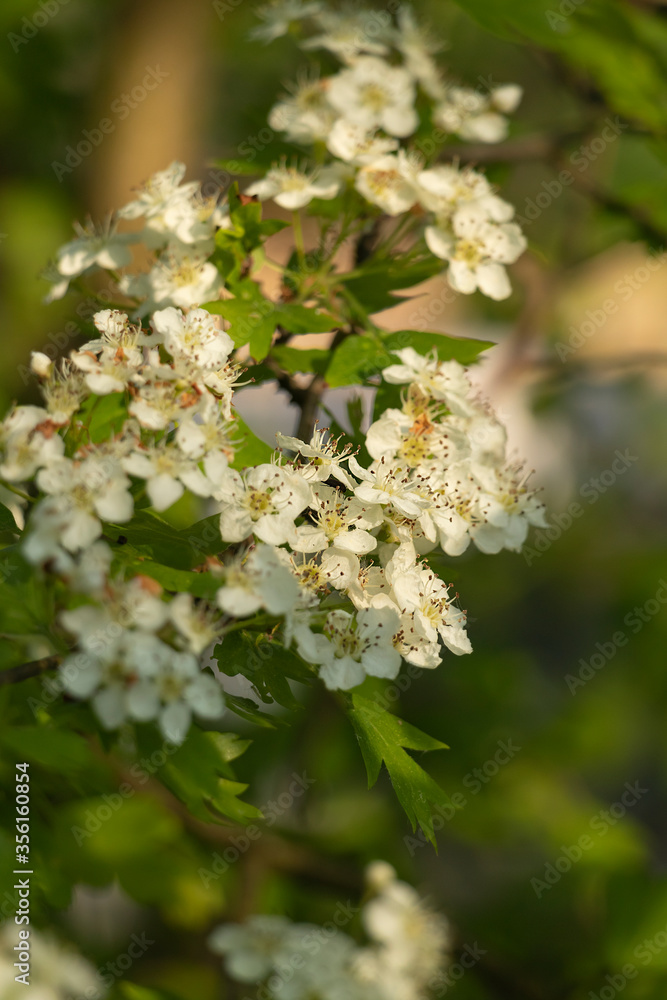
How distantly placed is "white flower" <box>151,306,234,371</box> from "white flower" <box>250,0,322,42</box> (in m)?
1.01

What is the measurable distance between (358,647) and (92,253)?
898mm

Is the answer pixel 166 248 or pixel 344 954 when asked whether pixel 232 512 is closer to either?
pixel 166 248

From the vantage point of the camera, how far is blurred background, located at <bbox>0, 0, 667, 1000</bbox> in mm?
2186

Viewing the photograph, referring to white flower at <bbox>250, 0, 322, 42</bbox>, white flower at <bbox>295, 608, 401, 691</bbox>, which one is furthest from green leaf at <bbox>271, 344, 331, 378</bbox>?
white flower at <bbox>250, 0, 322, 42</bbox>

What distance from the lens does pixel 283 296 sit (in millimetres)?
1646

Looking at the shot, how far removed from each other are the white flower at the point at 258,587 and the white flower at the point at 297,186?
765 millimetres

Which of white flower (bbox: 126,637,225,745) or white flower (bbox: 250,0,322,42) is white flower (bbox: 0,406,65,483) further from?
white flower (bbox: 250,0,322,42)

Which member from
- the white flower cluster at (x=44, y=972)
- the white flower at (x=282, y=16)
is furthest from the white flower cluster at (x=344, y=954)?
the white flower at (x=282, y=16)

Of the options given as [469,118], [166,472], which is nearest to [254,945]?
[166,472]

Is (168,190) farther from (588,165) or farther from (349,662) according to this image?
(588,165)

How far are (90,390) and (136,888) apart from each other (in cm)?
115

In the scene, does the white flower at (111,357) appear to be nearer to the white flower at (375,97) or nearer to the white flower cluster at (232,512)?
the white flower cluster at (232,512)

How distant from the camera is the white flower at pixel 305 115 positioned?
5.56ft

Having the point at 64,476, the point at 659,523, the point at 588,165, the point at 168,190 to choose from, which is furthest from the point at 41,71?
the point at 659,523
